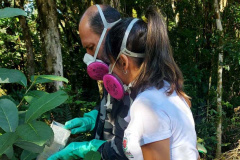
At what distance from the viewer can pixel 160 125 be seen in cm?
102

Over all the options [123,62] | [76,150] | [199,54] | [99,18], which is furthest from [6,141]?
[199,54]

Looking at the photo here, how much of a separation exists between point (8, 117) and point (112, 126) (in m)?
0.81

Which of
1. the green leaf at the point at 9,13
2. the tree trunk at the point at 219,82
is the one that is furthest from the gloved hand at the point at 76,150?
the tree trunk at the point at 219,82

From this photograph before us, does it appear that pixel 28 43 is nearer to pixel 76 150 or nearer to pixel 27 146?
pixel 76 150

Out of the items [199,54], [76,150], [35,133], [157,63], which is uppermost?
[157,63]

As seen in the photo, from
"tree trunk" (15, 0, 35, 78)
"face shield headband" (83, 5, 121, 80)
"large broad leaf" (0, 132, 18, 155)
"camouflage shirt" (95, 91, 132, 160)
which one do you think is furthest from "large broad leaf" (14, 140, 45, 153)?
"tree trunk" (15, 0, 35, 78)

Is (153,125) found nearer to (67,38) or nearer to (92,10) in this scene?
(92,10)

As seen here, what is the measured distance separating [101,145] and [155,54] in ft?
2.24

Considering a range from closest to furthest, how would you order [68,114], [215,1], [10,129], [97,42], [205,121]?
[10,129]
[97,42]
[68,114]
[215,1]
[205,121]

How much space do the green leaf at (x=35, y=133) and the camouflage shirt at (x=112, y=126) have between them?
0.68m

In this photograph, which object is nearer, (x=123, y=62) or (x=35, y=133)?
(x=35, y=133)

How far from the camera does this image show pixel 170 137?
110cm

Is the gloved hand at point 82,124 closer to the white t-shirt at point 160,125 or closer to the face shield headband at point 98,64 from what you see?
the face shield headband at point 98,64

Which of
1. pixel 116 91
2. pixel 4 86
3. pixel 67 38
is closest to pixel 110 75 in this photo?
pixel 116 91
